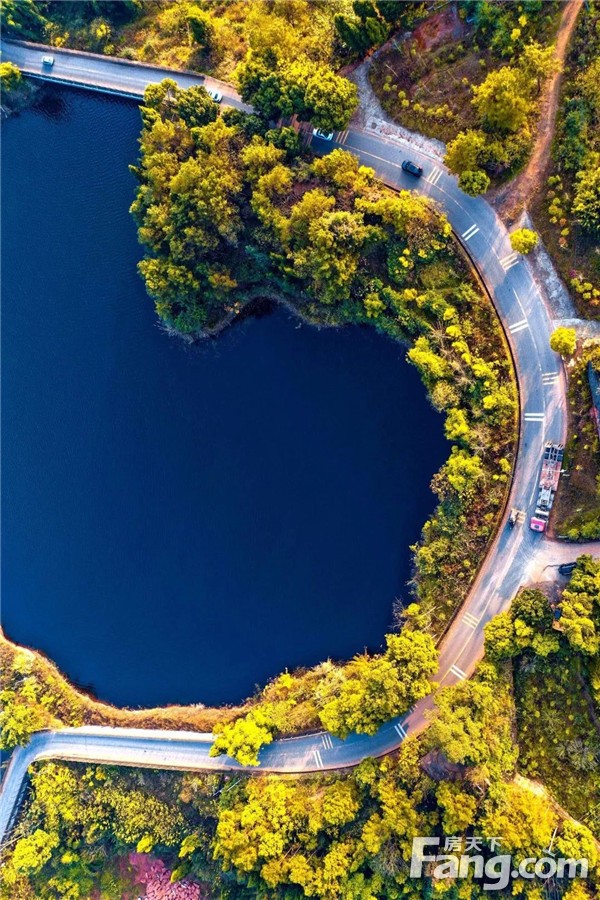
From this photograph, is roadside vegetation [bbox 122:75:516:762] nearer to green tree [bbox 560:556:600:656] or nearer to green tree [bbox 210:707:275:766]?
green tree [bbox 210:707:275:766]

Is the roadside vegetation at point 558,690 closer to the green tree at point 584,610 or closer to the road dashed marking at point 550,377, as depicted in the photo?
the green tree at point 584,610

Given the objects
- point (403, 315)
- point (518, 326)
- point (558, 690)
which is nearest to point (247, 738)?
point (558, 690)

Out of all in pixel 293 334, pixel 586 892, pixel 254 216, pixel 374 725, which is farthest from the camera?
pixel 293 334

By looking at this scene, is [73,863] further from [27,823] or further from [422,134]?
[422,134]

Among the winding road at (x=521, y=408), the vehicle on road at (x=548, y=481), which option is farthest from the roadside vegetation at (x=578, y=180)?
the vehicle on road at (x=548, y=481)

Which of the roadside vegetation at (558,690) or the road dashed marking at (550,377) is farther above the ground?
the road dashed marking at (550,377)

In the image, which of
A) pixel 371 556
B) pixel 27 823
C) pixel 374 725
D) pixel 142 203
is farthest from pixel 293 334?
pixel 27 823
